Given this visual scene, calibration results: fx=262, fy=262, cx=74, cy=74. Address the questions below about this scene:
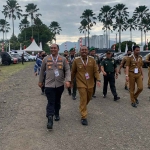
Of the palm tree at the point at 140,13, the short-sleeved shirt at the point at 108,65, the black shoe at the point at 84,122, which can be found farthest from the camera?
the palm tree at the point at 140,13

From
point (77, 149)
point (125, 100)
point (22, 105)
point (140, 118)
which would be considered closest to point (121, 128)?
point (140, 118)

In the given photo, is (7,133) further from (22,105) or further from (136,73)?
(136,73)

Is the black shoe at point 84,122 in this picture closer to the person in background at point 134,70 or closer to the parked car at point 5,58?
the person in background at point 134,70

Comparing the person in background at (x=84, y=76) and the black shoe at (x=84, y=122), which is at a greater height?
the person in background at (x=84, y=76)

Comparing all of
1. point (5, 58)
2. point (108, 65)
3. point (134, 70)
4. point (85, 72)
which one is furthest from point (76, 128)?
point (5, 58)

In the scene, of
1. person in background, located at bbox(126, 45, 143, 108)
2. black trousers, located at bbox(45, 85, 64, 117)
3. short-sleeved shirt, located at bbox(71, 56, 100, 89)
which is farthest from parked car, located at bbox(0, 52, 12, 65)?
black trousers, located at bbox(45, 85, 64, 117)

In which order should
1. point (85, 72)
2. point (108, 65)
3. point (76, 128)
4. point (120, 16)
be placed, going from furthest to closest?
point (120, 16), point (108, 65), point (85, 72), point (76, 128)

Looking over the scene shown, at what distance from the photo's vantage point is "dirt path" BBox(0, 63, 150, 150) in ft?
15.6

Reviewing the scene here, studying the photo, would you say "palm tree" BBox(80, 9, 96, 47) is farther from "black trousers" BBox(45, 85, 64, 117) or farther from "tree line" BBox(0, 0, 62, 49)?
"black trousers" BBox(45, 85, 64, 117)

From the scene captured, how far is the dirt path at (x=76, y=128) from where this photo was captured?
4.74 m

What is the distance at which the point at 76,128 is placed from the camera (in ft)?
18.8

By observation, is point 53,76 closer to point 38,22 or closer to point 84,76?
point 84,76

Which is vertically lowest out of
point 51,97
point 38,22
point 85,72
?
point 51,97

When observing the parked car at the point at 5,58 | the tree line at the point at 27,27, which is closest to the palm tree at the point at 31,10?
the tree line at the point at 27,27
